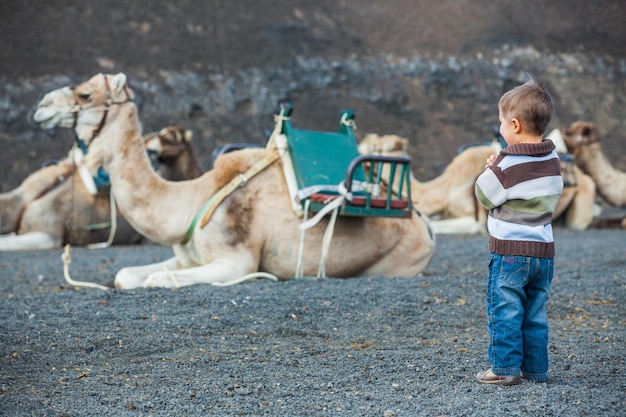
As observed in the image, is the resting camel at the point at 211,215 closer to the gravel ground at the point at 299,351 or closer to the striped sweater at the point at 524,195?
the gravel ground at the point at 299,351

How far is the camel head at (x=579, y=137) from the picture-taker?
12688 mm

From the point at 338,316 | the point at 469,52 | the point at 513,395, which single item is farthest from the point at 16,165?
the point at 513,395

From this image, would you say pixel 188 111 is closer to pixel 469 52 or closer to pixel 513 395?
pixel 469 52

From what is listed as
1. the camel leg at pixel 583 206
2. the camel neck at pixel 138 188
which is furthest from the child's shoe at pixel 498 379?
the camel leg at pixel 583 206

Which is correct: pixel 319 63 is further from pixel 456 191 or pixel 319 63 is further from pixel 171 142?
pixel 171 142

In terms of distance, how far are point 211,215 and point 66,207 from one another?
192 inches

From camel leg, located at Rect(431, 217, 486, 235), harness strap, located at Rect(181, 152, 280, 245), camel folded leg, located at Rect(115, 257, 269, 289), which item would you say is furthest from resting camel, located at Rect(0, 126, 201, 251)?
camel folded leg, located at Rect(115, 257, 269, 289)

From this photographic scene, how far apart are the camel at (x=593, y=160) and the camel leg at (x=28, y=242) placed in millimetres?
7204

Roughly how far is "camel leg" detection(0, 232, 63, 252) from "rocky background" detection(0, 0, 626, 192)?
7.62m

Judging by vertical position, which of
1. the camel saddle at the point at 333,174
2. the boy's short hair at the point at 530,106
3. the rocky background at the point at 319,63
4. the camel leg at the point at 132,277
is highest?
the rocky background at the point at 319,63

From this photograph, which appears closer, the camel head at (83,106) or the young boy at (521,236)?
the young boy at (521,236)

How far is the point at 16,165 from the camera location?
57.9 feet

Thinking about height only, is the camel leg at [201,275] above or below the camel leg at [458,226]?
above

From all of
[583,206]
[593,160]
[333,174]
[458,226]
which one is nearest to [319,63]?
[593,160]
